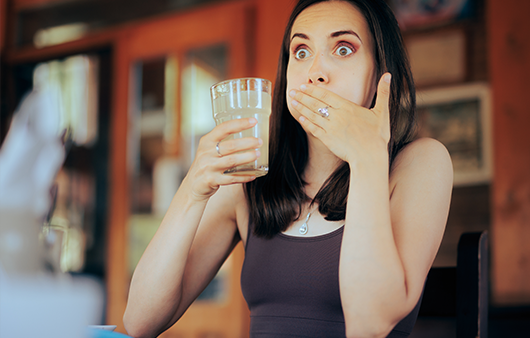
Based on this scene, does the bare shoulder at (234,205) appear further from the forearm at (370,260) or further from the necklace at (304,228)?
the forearm at (370,260)

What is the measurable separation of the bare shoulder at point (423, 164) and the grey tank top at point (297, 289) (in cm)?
18

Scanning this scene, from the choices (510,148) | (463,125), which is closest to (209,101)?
(463,125)

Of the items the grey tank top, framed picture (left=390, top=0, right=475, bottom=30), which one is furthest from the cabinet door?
the grey tank top

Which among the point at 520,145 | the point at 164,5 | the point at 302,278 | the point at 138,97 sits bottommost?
the point at 302,278

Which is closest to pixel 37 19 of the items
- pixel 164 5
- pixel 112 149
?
pixel 164 5

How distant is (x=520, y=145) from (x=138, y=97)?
8.71ft

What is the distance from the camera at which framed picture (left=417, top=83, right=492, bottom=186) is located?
2.75m

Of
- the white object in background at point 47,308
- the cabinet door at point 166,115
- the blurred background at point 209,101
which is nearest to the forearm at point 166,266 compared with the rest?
the white object in background at point 47,308

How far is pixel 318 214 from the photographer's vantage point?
1.06 m

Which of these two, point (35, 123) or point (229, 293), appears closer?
point (35, 123)

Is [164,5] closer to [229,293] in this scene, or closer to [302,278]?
[229,293]

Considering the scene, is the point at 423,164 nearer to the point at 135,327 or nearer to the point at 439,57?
the point at 135,327

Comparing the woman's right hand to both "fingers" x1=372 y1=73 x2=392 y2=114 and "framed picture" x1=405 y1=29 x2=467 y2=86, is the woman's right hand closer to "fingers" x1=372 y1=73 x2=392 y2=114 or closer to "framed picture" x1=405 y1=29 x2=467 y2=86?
"fingers" x1=372 y1=73 x2=392 y2=114

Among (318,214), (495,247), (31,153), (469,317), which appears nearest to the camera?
(31,153)
